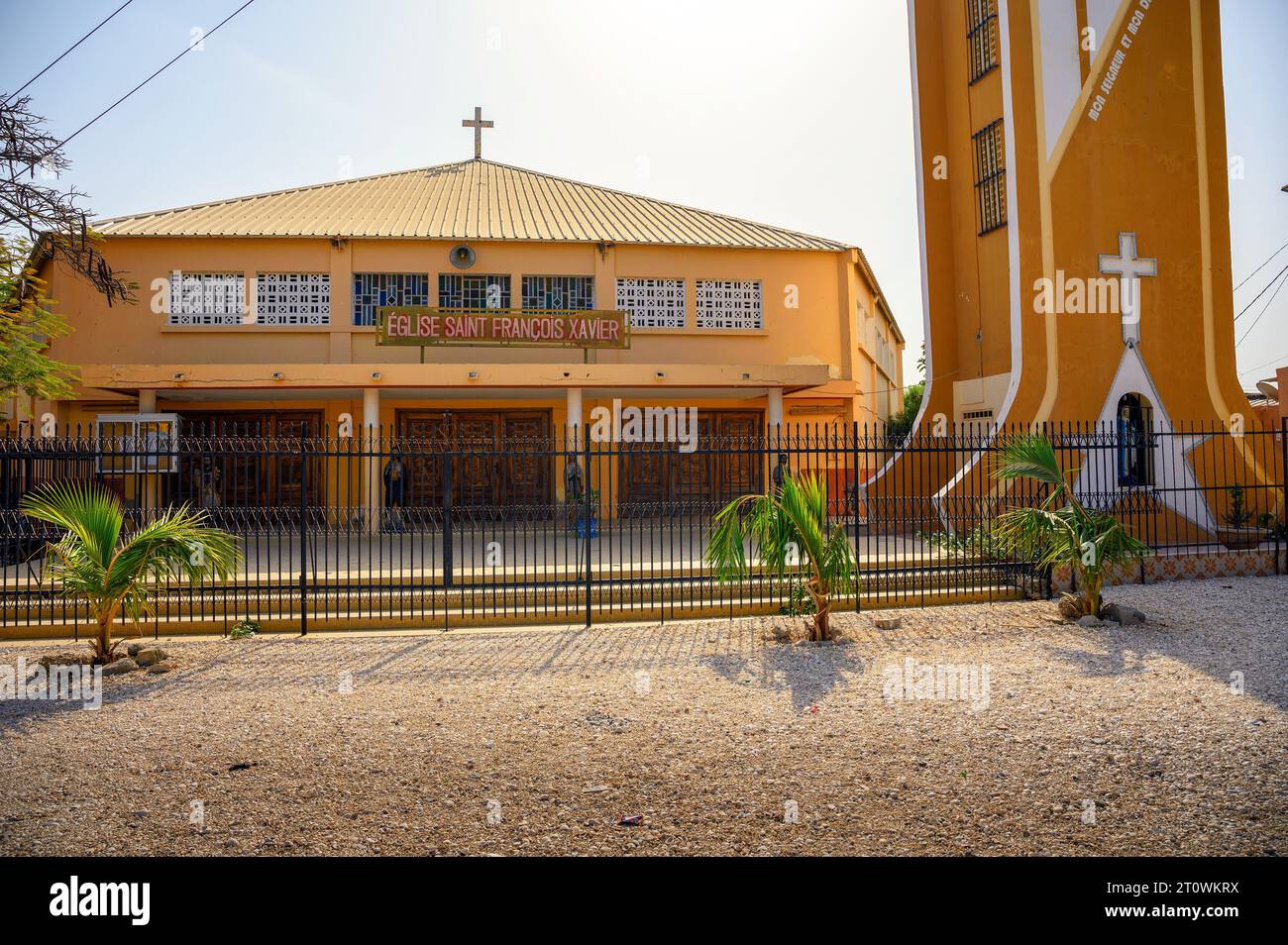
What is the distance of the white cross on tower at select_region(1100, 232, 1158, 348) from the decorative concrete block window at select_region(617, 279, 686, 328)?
919cm

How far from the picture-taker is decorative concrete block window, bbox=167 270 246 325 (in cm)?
1789

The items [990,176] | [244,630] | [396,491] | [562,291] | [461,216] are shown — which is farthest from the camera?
[461,216]

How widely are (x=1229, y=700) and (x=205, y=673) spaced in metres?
8.05

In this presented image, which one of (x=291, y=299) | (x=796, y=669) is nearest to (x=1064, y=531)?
(x=796, y=669)

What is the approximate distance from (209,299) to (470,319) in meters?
6.79

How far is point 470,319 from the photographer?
16.2 metres

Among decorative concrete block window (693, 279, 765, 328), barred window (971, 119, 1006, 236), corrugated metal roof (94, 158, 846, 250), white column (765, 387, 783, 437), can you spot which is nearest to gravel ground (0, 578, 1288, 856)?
white column (765, 387, 783, 437)

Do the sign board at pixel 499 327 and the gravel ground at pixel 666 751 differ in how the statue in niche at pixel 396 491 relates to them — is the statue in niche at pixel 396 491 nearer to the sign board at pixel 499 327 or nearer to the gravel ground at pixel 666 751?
the gravel ground at pixel 666 751

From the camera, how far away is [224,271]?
59.0ft

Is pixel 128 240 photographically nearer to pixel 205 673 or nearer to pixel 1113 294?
pixel 205 673

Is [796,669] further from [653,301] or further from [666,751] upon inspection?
[653,301]

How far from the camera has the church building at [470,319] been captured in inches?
639

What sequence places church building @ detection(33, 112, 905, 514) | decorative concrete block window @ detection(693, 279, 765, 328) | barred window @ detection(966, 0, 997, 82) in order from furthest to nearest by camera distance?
decorative concrete block window @ detection(693, 279, 765, 328) → church building @ detection(33, 112, 905, 514) → barred window @ detection(966, 0, 997, 82)

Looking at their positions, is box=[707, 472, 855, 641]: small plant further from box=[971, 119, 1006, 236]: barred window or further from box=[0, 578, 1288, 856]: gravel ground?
box=[971, 119, 1006, 236]: barred window
